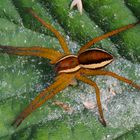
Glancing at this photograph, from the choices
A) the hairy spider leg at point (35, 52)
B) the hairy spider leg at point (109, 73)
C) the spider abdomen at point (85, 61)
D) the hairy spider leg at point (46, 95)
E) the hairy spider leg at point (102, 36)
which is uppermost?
the hairy spider leg at point (35, 52)

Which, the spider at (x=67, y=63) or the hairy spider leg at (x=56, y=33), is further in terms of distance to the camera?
the hairy spider leg at (x=56, y=33)

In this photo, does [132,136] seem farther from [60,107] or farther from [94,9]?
[94,9]

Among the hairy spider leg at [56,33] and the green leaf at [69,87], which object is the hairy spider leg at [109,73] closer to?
the green leaf at [69,87]

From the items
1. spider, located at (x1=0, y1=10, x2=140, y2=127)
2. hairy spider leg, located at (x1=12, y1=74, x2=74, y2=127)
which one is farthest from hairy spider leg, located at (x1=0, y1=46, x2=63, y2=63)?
hairy spider leg, located at (x1=12, y1=74, x2=74, y2=127)

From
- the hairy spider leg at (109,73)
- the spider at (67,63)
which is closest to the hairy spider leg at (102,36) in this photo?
the spider at (67,63)

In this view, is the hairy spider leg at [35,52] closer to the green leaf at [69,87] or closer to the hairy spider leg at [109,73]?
the green leaf at [69,87]

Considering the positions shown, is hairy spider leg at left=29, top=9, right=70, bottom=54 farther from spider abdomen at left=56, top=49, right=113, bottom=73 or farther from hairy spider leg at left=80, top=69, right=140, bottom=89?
hairy spider leg at left=80, top=69, right=140, bottom=89

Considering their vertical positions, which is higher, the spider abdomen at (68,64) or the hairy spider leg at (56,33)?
the hairy spider leg at (56,33)
